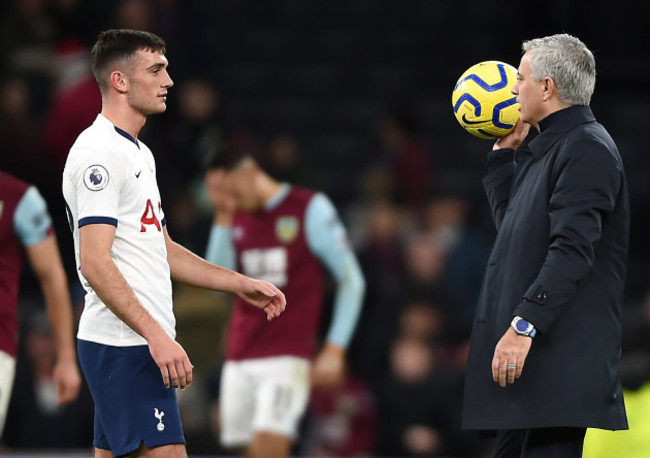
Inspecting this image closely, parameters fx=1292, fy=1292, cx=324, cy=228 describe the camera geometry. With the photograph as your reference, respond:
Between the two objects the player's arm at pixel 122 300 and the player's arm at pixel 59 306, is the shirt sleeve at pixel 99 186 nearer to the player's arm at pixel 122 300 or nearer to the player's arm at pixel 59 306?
the player's arm at pixel 122 300

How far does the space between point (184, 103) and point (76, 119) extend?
99 cm

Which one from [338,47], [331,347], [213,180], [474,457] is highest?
[338,47]

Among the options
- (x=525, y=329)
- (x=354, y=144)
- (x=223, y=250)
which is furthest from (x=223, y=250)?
(x=354, y=144)

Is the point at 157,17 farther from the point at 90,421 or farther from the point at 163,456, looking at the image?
the point at 163,456

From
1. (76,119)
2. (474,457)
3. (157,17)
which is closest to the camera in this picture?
(474,457)

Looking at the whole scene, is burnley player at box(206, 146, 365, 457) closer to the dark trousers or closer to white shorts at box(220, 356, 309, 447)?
white shorts at box(220, 356, 309, 447)

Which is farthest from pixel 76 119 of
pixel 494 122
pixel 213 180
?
pixel 494 122

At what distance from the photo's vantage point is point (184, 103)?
36.7ft

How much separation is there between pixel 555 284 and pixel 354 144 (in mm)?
8779

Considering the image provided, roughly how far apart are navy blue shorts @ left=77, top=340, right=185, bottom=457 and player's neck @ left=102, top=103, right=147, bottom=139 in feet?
2.78

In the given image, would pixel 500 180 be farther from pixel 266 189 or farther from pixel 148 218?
Answer: pixel 266 189

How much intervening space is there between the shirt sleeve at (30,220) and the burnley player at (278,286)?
1.90m

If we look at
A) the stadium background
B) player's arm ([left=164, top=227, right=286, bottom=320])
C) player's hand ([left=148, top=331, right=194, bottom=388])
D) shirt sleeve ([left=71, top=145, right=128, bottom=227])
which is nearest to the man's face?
the stadium background

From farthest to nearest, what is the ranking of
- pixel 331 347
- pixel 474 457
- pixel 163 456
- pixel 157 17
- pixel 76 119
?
pixel 157 17 → pixel 76 119 → pixel 474 457 → pixel 331 347 → pixel 163 456
